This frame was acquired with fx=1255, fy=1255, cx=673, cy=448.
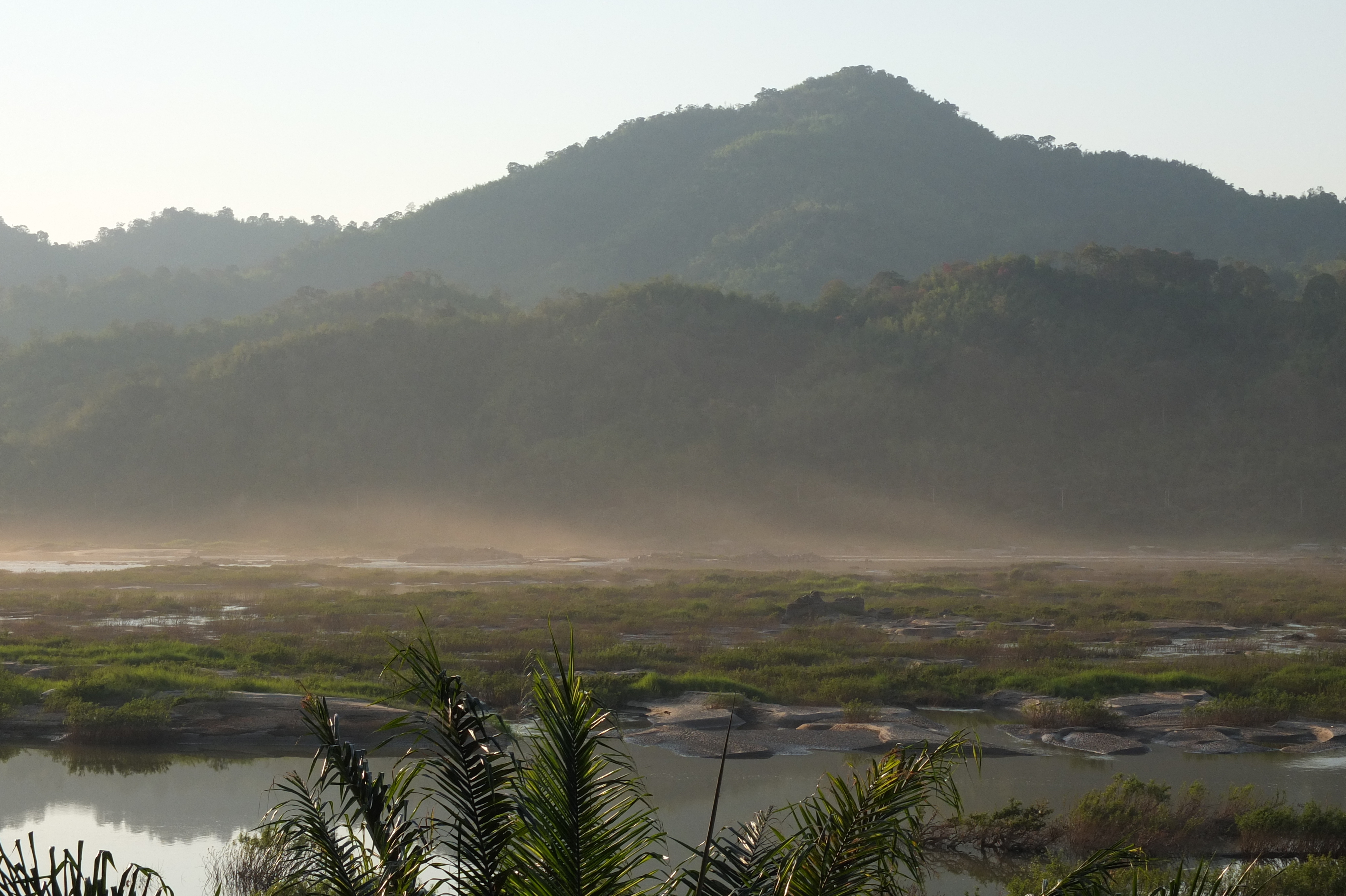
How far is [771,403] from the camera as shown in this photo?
346ft

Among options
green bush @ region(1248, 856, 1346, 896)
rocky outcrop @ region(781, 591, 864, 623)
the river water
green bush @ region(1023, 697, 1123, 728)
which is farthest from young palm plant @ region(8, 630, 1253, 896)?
rocky outcrop @ region(781, 591, 864, 623)

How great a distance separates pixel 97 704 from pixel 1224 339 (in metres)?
105

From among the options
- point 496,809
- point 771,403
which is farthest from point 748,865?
point 771,403

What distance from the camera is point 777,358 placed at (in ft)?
364

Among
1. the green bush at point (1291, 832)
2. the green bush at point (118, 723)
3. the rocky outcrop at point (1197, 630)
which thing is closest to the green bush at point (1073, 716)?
the green bush at point (1291, 832)

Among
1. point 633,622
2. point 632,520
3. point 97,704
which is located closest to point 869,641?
point 633,622

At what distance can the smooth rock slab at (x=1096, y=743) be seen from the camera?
17.4 metres

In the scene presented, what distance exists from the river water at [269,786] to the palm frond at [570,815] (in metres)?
7.38

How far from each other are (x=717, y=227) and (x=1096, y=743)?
159m

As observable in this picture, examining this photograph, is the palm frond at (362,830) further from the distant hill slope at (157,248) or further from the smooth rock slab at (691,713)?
the distant hill slope at (157,248)

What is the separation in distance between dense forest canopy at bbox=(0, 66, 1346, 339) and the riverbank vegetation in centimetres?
10593

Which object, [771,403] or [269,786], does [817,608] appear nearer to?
[269,786]

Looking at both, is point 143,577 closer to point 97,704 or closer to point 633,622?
point 633,622

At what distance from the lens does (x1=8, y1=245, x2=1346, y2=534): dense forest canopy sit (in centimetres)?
9275
